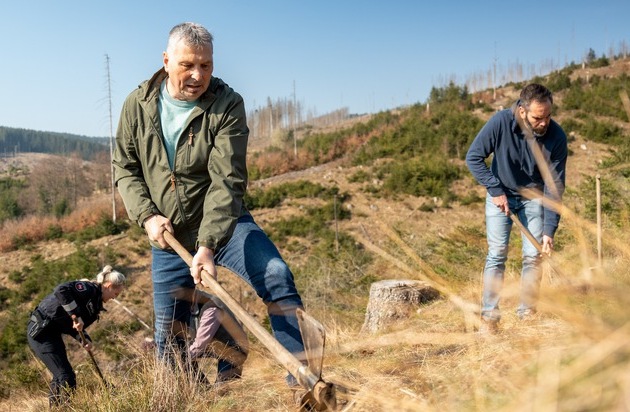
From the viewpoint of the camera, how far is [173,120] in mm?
2209

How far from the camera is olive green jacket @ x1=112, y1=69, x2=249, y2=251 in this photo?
6.84ft

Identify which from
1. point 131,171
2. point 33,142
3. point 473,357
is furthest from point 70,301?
point 33,142

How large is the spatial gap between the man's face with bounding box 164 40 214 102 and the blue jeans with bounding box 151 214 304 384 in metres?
0.55

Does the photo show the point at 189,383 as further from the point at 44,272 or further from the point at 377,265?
the point at 44,272

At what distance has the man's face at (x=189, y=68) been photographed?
2025 millimetres

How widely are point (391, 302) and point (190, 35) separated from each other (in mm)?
3868

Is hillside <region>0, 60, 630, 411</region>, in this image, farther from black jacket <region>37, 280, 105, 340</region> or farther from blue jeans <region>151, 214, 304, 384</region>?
black jacket <region>37, 280, 105, 340</region>

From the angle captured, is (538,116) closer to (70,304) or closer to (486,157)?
(486,157)

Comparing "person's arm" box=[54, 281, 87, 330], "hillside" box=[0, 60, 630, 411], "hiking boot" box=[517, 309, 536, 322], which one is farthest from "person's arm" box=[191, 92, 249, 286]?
"person's arm" box=[54, 281, 87, 330]

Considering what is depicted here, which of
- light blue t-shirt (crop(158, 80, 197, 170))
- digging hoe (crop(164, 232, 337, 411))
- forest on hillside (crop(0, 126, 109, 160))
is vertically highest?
forest on hillside (crop(0, 126, 109, 160))

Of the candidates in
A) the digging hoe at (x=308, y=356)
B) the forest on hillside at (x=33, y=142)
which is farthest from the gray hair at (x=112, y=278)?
the forest on hillside at (x=33, y=142)

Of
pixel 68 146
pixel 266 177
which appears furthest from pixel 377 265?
pixel 68 146

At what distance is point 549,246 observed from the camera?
122 inches

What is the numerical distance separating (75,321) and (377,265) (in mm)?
7438
